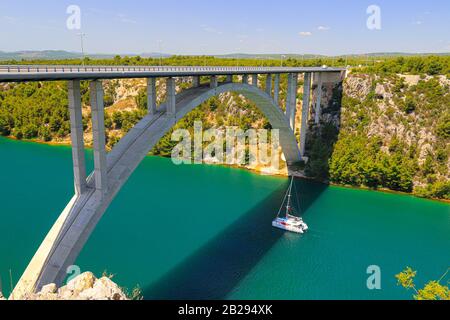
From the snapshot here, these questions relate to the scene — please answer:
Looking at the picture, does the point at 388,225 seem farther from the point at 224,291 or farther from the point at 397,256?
the point at 224,291

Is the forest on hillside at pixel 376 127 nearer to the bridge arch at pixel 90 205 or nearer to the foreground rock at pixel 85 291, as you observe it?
the bridge arch at pixel 90 205

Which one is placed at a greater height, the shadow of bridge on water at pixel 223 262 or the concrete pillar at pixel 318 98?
the concrete pillar at pixel 318 98

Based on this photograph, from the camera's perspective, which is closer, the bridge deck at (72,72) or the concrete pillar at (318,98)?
the bridge deck at (72,72)

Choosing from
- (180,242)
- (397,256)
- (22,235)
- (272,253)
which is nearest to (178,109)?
(180,242)

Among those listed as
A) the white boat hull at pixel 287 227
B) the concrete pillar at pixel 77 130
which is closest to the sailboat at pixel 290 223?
the white boat hull at pixel 287 227

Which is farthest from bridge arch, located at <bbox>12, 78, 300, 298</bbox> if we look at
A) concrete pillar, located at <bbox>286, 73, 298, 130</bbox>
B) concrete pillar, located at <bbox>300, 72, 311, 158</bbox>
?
concrete pillar, located at <bbox>300, 72, 311, 158</bbox>

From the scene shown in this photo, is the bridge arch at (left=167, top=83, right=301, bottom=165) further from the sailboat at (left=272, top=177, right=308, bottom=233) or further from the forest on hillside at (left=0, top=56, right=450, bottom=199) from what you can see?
the sailboat at (left=272, top=177, right=308, bottom=233)
